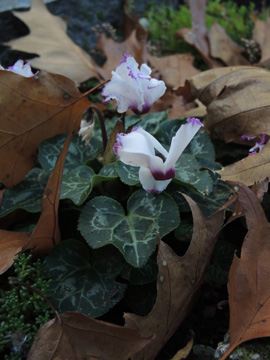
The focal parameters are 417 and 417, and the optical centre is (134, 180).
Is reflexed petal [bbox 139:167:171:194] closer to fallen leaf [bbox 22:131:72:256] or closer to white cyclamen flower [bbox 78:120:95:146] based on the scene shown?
fallen leaf [bbox 22:131:72:256]

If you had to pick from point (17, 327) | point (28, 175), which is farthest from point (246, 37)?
point (17, 327)

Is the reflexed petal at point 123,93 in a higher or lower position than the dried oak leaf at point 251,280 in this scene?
higher

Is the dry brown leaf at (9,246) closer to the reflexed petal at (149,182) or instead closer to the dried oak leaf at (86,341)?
the dried oak leaf at (86,341)

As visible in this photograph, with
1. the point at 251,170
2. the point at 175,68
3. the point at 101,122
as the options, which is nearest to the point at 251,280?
the point at 251,170

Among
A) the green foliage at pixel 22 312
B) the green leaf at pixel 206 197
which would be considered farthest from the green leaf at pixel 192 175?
the green foliage at pixel 22 312

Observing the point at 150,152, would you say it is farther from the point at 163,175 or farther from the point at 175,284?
the point at 175,284

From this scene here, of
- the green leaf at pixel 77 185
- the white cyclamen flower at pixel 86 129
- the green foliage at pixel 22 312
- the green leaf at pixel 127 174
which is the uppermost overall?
the white cyclamen flower at pixel 86 129
